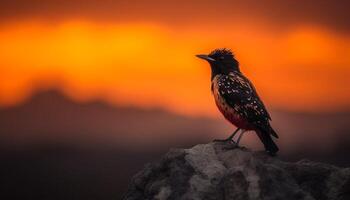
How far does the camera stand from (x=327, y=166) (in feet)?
29.9

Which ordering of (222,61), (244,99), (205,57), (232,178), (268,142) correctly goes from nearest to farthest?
(232,178) < (268,142) < (244,99) < (222,61) < (205,57)

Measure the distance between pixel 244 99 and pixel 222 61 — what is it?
1306mm

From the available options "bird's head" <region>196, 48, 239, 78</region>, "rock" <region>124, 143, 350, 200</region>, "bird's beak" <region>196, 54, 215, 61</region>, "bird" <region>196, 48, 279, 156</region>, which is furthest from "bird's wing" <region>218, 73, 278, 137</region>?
"rock" <region>124, 143, 350, 200</region>

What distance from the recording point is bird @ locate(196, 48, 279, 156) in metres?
9.73

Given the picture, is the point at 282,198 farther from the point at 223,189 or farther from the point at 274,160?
the point at 274,160

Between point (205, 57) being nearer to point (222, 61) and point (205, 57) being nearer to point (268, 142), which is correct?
point (222, 61)

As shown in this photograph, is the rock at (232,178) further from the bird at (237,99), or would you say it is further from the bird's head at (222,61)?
the bird's head at (222,61)

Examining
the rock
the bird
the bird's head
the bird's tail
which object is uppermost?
the bird's head

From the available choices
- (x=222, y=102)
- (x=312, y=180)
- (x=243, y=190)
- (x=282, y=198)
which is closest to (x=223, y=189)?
(x=243, y=190)

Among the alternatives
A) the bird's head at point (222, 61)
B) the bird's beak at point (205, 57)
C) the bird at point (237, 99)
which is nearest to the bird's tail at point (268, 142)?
the bird at point (237, 99)

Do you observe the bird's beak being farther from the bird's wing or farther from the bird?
the bird's wing

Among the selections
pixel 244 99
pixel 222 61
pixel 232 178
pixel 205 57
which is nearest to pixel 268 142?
pixel 244 99

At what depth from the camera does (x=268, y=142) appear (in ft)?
31.5

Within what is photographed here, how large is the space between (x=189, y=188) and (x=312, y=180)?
7.20 feet
